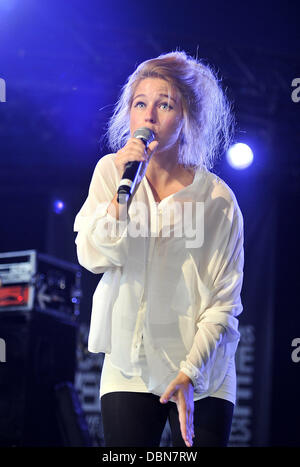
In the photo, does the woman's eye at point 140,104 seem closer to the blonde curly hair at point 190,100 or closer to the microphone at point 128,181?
the blonde curly hair at point 190,100

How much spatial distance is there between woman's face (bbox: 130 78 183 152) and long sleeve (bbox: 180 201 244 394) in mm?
227

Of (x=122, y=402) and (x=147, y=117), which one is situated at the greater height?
(x=147, y=117)

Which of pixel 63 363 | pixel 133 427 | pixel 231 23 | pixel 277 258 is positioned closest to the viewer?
pixel 133 427

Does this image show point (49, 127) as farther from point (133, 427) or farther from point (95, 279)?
point (133, 427)

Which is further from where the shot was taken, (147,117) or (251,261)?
(251,261)

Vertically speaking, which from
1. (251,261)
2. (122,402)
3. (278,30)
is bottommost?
(122,402)

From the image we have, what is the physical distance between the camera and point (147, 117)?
1.37m

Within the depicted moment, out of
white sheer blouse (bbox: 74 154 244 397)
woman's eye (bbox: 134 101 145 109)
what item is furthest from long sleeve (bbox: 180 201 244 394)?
woman's eye (bbox: 134 101 145 109)

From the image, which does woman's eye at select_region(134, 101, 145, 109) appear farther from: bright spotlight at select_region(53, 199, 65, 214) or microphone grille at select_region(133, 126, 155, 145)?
bright spotlight at select_region(53, 199, 65, 214)

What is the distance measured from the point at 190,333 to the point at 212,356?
0.07 metres

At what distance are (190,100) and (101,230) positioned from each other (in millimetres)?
424

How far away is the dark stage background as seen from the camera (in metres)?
4.08

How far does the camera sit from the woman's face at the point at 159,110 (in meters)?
1.38
